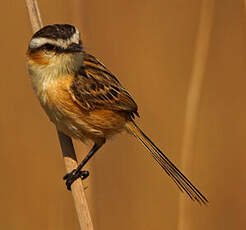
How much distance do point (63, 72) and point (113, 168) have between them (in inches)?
52.0

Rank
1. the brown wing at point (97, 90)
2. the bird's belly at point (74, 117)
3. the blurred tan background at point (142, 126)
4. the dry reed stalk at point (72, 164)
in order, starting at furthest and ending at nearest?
the blurred tan background at point (142, 126)
the brown wing at point (97, 90)
the bird's belly at point (74, 117)
the dry reed stalk at point (72, 164)

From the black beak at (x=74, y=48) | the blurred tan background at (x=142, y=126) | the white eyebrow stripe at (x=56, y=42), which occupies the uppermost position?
the white eyebrow stripe at (x=56, y=42)

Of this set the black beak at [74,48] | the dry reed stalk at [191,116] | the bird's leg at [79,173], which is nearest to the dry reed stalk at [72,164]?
the bird's leg at [79,173]

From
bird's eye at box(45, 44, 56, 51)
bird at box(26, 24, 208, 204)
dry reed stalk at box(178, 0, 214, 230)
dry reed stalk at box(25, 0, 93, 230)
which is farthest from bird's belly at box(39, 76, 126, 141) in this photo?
dry reed stalk at box(178, 0, 214, 230)

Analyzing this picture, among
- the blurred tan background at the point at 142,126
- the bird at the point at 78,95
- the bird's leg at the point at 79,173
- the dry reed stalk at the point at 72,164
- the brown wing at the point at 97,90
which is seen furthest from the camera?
the blurred tan background at the point at 142,126

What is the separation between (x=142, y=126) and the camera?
5082 mm

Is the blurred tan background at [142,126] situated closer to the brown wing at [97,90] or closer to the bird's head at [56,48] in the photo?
the brown wing at [97,90]

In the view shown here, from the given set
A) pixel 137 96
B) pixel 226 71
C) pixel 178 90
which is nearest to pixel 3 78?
pixel 137 96

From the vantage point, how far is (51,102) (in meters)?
3.68

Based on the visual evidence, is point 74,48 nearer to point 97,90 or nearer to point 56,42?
point 56,42

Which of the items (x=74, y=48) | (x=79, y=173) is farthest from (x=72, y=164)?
(x=74, y=48)

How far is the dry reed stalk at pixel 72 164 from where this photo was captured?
3.14 metres

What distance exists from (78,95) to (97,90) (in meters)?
0.20

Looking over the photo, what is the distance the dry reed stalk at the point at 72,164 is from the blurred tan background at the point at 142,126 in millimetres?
965
